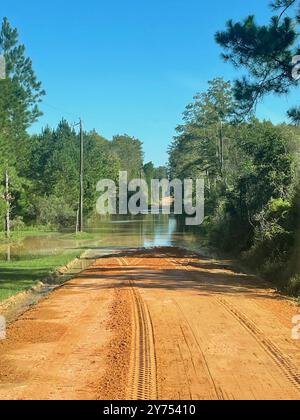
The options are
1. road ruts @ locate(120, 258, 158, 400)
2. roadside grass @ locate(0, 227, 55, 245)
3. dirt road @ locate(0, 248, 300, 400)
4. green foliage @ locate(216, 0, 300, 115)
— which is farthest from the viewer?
roadside grass @ locate(0, 227, 55, 245)

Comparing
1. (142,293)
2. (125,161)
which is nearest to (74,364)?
(142,293)

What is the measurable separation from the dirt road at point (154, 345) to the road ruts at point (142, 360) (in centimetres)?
1

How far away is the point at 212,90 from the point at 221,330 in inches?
2297

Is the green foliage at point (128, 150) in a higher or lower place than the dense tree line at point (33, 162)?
higher

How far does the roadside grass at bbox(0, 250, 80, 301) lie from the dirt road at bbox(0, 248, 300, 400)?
6.39 feet

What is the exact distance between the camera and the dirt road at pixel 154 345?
637 centimetres

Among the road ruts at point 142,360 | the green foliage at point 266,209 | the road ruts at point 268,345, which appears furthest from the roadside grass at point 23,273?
the green foliage at point 266,209

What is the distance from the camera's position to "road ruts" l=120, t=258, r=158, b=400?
6.21 m

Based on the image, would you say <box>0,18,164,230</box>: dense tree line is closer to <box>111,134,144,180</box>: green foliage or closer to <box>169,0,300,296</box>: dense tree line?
<box>169,0,300,296</box>: dense tree line

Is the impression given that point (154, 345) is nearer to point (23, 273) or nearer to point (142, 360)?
point (142, 360)

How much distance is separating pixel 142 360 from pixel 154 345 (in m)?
0.90

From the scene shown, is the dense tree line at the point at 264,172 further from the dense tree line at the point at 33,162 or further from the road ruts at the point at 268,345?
the dense tree line at the point at 33,162

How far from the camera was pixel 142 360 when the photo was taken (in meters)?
7.62

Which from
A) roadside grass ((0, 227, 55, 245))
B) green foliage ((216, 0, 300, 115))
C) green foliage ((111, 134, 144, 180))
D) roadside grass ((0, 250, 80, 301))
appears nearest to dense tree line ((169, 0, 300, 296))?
green foliage ((216, 0, 300, 115))
